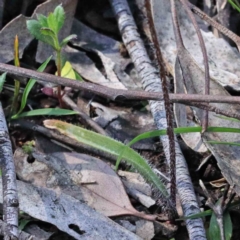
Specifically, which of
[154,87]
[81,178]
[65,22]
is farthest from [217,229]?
[65,22]

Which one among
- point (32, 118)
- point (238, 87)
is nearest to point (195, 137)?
point (238, 87)

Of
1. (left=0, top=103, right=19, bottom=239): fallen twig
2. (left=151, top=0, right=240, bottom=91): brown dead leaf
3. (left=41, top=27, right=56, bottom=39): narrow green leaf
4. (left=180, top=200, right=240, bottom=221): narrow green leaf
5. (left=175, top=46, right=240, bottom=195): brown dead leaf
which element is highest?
(left=41, top=27, right=56, bottom=39): narrow green leaf

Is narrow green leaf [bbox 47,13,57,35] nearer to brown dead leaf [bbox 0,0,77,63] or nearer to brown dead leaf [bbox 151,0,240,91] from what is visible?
brown dead leaf [bbox 0,0,77,63]

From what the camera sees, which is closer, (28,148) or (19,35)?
(28,148)

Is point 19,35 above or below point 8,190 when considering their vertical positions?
above

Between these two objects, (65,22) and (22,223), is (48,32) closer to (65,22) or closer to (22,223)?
(65,22)

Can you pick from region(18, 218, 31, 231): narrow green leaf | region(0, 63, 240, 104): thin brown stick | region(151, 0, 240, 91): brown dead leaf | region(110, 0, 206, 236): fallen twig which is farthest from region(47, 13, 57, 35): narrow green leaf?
region(18, 218, 31, 231): narrow green leaf

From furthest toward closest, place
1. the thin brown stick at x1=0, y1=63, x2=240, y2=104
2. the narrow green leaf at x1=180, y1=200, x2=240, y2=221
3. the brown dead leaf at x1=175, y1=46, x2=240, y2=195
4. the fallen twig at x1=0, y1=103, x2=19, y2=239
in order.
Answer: the brown dead leaf at x1=175, y1=46, x2=240, y2=195, the narrow green leaf at x1=180, y1=200, x2=240, y2=221, the thin brown stick at x1=0, y1=63, x2=240, y2=104, the fallen twig at x1=0, y1=103, x2=19, y2=239

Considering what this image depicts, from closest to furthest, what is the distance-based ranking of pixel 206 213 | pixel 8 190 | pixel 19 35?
pixel 8 190 → pixel 206 213 → pixel 19 35
